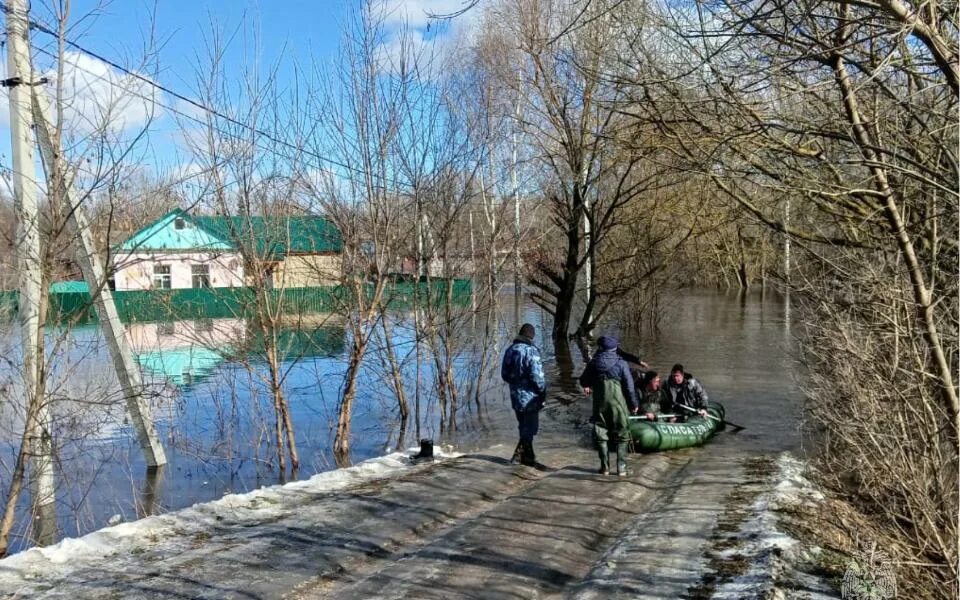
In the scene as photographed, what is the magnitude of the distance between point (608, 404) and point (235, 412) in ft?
27.3

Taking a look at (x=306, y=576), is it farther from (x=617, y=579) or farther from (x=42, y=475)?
(x=42, y=475)

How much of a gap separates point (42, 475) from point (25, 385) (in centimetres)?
117

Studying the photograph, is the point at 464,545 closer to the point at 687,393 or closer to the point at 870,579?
the point at 870,579

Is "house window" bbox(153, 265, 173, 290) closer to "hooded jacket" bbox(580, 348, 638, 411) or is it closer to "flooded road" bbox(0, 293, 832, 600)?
"flooded road" bbox(0, 293, 832, 600)

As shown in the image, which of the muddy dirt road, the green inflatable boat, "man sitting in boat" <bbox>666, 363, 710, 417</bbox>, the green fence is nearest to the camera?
the muddy dirt road

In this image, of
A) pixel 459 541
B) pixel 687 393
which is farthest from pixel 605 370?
pixel 687 393

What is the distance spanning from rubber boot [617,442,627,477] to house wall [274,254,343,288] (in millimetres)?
5728

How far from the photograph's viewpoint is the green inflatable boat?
12.6m

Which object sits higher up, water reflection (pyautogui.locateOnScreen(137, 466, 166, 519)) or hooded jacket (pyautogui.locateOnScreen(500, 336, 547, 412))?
hooded jacket (pyautogui.locateOnScreen(500, 336, 547, 412))

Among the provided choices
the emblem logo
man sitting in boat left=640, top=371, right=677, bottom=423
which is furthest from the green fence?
the emblem logo

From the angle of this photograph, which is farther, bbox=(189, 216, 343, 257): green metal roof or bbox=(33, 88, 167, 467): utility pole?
bbox=(189, 216, 343, 257): green metal roof

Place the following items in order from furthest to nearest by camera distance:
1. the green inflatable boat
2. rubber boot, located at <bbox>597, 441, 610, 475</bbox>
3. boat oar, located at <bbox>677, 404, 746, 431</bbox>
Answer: boat oar, located at <bbox>677, 404, 746, 431</bbox> < the green inflatable boat < rubber boot, located at <bbox>597, 441, 610, 475</bbox>

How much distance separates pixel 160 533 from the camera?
294 inches

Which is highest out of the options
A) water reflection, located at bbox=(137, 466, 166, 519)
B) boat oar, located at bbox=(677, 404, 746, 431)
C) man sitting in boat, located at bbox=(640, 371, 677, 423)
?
man sitting in boat, located at bbox=(640, 371, 677, 423)
